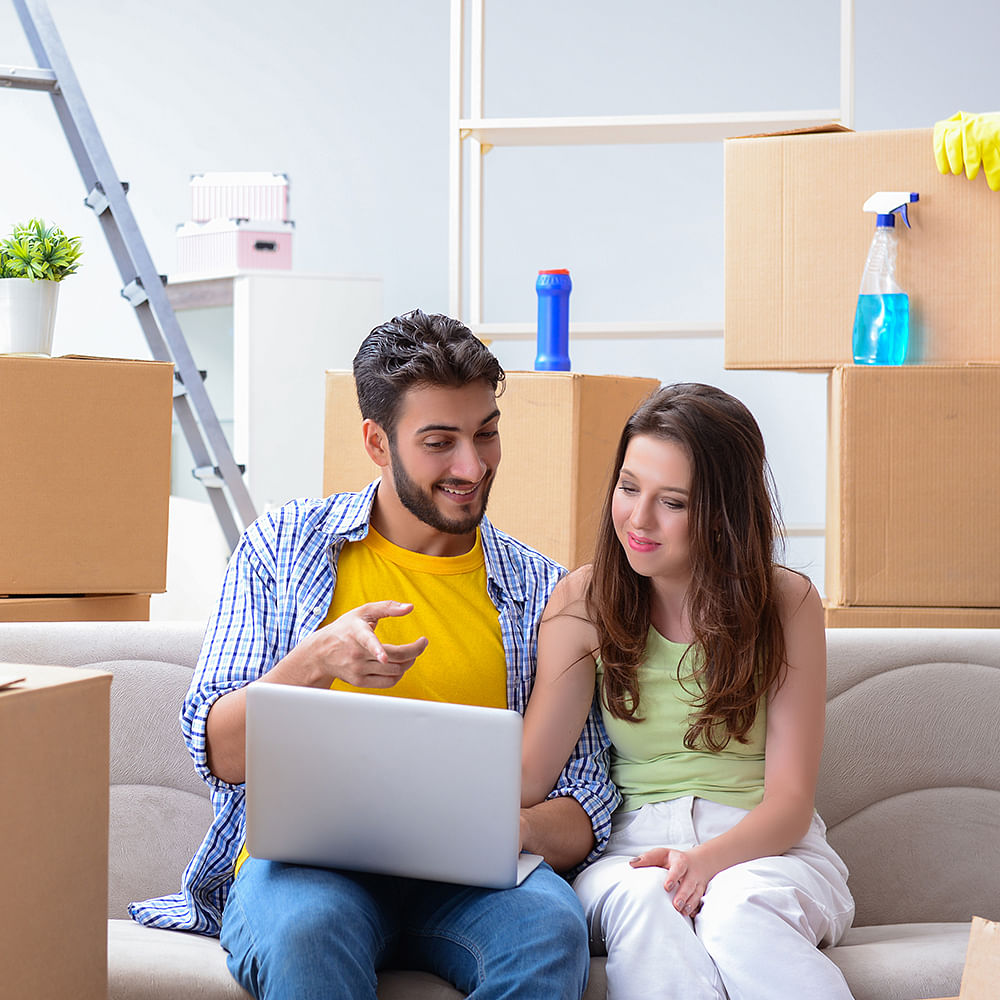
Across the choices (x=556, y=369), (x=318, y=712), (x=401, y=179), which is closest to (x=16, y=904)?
(x=318, y=712)

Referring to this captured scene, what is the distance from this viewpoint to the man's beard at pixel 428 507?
4.95ft

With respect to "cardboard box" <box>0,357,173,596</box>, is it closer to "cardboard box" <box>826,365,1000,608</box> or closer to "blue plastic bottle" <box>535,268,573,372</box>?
"blue plastic bottle" <box>535,268,573,372</box>

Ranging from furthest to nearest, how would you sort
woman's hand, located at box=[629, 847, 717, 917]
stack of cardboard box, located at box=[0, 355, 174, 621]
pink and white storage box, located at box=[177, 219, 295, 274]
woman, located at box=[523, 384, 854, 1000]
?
pink and white storage box, located at box=[177, 219, 295, 274] → stack of cardboard box, located at box=[0, 355, 174, 621] → woman, located at box=[523, 384, 854, 1000] → woman's hand, located at box=[629, 847, 717, 917]

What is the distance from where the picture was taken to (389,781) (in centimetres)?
118

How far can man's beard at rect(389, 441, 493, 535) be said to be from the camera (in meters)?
1.51

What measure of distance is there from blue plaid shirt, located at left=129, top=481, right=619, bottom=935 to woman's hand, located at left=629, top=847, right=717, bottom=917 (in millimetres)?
145

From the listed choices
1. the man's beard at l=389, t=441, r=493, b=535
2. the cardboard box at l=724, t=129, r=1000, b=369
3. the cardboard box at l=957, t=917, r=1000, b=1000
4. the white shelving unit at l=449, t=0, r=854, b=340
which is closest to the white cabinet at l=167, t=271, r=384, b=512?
the white shelving unit at l=449, t=0, r=854, b=340

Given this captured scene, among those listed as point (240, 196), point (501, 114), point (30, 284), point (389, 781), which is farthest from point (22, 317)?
point (501, 114)

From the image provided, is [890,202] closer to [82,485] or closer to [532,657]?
[532,657]

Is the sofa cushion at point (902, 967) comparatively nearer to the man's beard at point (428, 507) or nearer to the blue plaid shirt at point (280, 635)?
the blue plaid shirt at point (280, 635)

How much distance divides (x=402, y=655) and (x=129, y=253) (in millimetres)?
1597

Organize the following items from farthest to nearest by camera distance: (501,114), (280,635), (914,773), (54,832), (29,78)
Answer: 1. (501,114)
2. (29,78)
3. (914,773)
4. (280,635)
5. (54,832)

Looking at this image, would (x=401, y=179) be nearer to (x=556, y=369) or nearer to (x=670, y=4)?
(x=670, y=4)

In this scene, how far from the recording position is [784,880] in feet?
4.43
